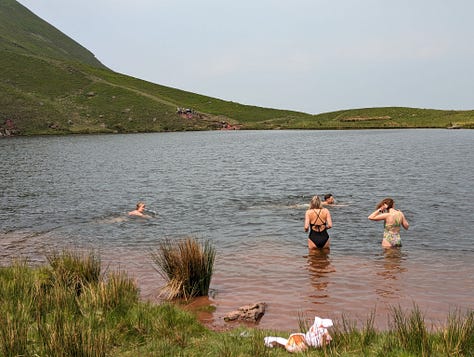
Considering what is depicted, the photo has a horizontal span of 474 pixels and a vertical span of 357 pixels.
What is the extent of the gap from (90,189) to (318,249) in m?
21.4

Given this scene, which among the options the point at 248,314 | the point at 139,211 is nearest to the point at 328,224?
the point at 248,314

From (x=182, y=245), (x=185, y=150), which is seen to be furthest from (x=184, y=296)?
(x=185, y=150)

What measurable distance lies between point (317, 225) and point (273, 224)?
495 cm

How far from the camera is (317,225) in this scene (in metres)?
15.4

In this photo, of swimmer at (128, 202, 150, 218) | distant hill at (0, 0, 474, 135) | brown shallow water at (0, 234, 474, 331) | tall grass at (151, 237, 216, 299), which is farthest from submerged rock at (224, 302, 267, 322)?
distant hill at (0, 0, 474, 135)

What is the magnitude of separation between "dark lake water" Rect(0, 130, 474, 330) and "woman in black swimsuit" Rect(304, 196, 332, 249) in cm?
49

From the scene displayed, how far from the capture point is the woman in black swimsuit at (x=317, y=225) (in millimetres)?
15312

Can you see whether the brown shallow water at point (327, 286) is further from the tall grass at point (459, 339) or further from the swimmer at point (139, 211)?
the swimmer at point (139, 211)

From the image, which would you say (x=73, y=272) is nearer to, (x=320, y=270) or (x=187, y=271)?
(x=187, y=271)

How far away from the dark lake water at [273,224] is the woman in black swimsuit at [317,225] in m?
0.49

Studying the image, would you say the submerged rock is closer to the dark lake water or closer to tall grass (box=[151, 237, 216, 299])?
the dark lake water

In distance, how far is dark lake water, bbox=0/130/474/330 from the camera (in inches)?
439

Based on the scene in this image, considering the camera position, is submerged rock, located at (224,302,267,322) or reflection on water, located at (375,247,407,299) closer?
submerged rock, located at (224,302,267,322)

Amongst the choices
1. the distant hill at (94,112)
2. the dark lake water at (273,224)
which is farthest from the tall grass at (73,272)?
the distant hill at (94,112)
